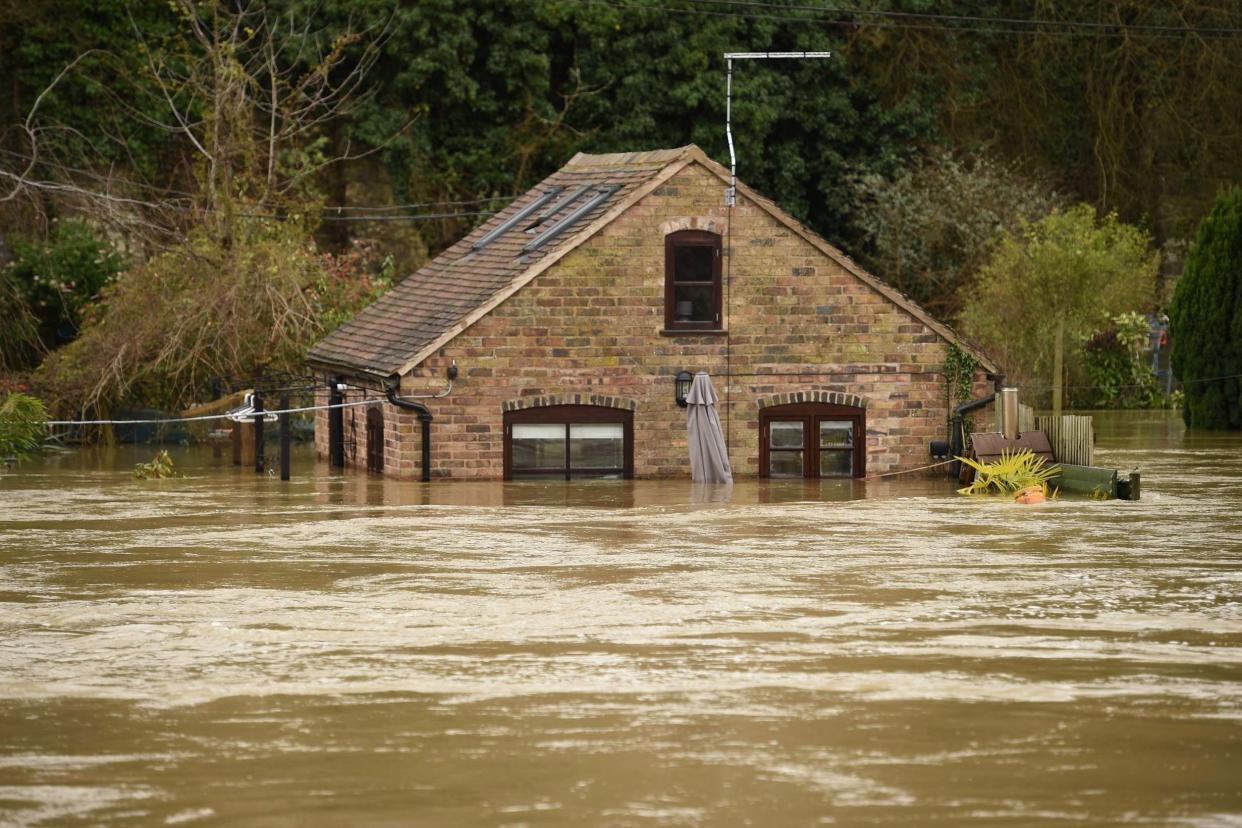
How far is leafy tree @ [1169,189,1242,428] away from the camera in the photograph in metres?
44.4

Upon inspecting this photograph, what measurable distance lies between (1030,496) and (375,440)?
1082 centimetres

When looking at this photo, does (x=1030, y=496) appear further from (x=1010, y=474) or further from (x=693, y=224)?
(x=693, y=224)

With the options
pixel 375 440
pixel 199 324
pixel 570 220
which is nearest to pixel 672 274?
pixel 570 220

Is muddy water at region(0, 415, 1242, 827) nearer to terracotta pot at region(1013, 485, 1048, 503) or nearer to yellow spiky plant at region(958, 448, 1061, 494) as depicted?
terracotta pot at region(1013, 485, 1048, 503)

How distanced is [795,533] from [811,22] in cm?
2915

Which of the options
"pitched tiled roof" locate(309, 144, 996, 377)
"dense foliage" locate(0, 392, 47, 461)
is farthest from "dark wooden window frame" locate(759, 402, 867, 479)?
"dense foliage" locate(0, 392, 47, 461)

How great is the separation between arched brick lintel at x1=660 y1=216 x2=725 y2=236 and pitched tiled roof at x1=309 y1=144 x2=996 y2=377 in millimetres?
586

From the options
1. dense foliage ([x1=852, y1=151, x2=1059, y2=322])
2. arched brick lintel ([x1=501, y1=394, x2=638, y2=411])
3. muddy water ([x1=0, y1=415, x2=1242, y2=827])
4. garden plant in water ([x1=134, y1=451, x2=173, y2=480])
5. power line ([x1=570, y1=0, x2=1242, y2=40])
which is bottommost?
muddy water ([x1=0, y1=415, x2=1242, y2=827])

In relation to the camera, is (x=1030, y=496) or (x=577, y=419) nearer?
(x=1030, y=496)

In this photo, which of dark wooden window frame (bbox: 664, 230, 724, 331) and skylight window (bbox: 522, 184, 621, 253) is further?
skylight window (bbox: 522, 184, 621, 253)

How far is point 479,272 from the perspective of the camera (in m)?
35.7

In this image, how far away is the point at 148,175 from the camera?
51.0 metres

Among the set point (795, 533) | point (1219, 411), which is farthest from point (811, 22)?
point (795, 533)

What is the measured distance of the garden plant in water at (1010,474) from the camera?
31.8 metres
